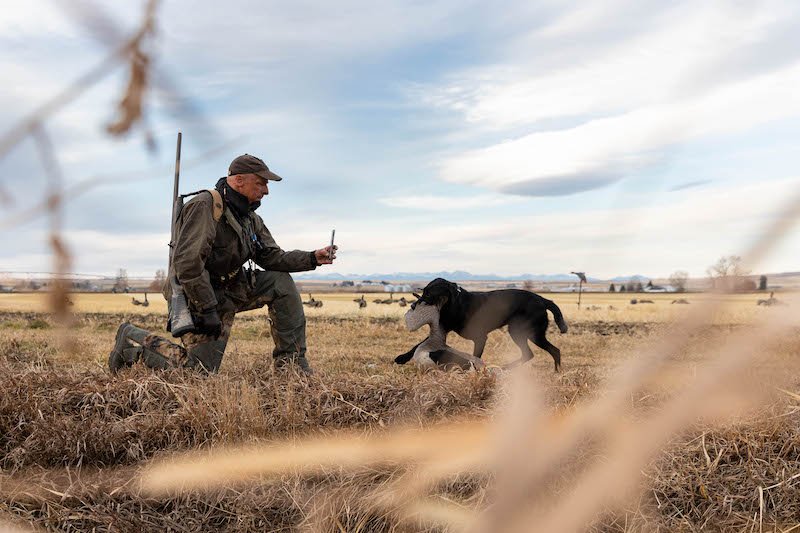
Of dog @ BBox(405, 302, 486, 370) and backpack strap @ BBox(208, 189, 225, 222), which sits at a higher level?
backpack strap @ BBox(208, 189, 225, 222)

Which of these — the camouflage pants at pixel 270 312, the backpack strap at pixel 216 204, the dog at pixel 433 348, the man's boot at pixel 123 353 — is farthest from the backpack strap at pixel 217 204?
the dog at pixel 433 348

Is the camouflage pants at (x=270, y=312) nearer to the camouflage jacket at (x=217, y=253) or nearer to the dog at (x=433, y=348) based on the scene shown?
the camouflage jacket at (x=217, y=253)

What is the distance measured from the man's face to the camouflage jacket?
7.0 inches

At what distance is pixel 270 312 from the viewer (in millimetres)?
5711

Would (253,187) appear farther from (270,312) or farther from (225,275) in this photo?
(270,312)

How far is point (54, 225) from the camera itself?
0.73 metres

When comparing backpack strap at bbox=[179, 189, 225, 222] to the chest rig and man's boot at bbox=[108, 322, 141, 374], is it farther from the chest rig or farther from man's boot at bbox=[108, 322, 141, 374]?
man's boot at bbox=[108, 322, 141, 374]

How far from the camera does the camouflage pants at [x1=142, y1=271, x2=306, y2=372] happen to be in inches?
203

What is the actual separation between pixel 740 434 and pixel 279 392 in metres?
2.79

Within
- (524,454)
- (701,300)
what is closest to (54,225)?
(524,454)

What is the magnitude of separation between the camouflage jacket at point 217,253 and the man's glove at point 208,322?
0.05m

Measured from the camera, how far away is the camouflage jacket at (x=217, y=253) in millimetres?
4859

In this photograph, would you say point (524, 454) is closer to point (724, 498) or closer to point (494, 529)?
point (494, 529)

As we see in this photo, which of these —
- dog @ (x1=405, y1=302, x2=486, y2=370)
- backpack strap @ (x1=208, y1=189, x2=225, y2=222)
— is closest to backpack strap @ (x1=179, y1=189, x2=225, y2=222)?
backpack strap @ (x1=208, y1=189, x2=225, y2=222)
